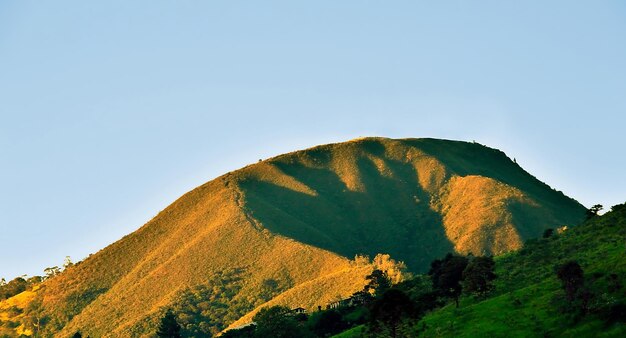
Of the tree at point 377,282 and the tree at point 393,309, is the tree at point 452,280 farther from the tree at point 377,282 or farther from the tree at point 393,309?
the tree at point 377,282

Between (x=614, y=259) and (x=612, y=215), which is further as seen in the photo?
(x=612, y=215)

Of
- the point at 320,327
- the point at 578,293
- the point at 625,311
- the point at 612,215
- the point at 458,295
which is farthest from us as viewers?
the point at 320,327

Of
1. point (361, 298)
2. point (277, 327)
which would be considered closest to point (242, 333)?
point (361, 298)

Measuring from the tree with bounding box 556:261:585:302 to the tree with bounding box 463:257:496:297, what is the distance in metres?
20.4

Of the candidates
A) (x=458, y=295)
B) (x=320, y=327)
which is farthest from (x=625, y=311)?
(x=320, y=327)

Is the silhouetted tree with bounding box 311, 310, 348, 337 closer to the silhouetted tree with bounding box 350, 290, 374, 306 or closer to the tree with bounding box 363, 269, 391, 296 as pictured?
the silhouetted tree with bounding box 350, 290, 374, 306

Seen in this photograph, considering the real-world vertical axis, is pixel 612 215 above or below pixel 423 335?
above

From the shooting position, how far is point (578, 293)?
108688 mm

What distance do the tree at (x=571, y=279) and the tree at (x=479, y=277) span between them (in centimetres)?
2040

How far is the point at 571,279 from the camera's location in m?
112

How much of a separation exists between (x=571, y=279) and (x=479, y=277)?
23184 mm

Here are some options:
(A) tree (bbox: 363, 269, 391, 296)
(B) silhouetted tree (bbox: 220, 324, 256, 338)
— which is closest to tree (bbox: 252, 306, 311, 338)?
(B) silhouetted tree (bbox: 220, 324, 256, 338)

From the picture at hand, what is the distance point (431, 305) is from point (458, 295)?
4506 millimetres

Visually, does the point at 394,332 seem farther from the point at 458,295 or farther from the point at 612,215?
the point at 612,215
